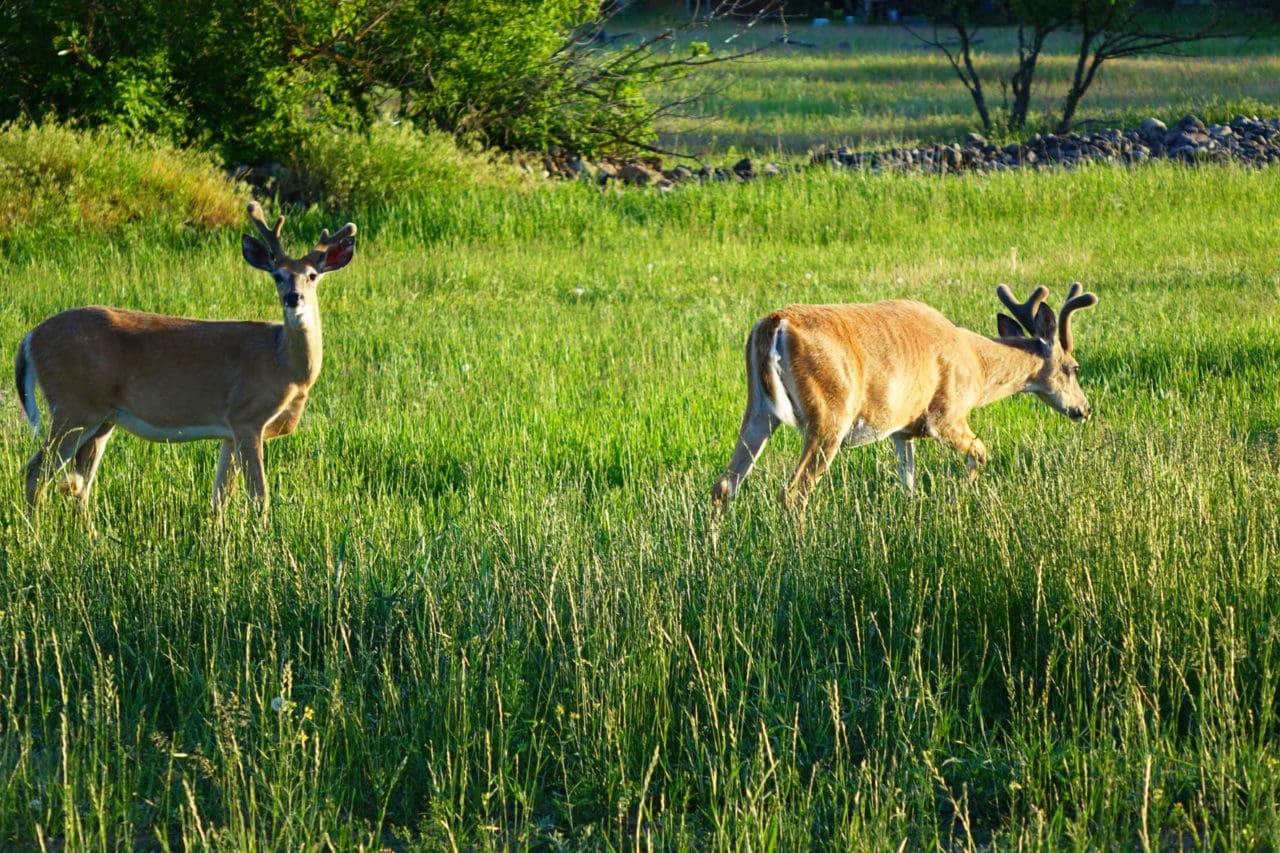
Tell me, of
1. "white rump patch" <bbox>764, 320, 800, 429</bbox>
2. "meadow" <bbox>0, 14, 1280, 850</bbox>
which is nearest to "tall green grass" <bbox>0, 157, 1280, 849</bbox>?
"meadow" <bbox>0, 14, 1280, 850</bbox>

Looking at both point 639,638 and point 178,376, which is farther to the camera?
point 178,376

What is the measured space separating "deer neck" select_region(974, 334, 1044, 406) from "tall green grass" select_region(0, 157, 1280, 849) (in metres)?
0.31

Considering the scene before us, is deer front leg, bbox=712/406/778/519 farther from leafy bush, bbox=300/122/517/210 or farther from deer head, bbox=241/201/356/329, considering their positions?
leafy bush, bbox=300/122/517/210

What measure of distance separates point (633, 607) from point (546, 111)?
1508 cm

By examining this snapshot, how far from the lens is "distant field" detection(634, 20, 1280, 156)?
27.0 meters

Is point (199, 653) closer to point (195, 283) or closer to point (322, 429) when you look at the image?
Result: point (322, 429)

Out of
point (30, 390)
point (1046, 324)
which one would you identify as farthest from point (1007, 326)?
point (30, 390)

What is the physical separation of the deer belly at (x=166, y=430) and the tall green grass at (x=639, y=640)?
0.77 feet

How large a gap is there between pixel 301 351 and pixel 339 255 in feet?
1.68

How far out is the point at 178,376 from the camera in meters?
7.36

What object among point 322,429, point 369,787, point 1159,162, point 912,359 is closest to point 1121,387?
point 912,359

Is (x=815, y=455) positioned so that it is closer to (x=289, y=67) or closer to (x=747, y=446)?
(x=747, y=446)

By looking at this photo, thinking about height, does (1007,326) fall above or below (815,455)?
above

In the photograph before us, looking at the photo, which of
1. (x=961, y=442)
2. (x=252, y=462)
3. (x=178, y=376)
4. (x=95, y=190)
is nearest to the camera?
(x=252, y=462)
